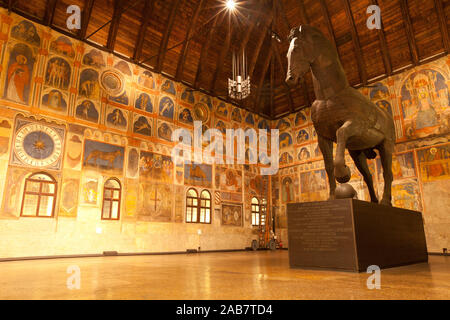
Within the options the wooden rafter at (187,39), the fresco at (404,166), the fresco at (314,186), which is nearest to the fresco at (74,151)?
the wooden rafter at (187,39)

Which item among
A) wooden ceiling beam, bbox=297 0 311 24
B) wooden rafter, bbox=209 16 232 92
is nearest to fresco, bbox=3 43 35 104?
wooden rafter, bbox=209 16 232 92

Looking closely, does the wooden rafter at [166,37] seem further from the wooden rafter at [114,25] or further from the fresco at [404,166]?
the fresco at [404,166]

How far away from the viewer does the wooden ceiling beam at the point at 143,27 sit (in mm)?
13795

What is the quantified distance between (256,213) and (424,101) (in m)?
10.6

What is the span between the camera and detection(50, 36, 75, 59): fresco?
12363mm

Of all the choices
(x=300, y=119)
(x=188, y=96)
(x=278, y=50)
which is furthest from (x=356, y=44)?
(x=188, y=96)

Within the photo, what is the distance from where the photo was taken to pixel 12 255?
32.3ft

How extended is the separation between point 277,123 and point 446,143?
32.0 ft

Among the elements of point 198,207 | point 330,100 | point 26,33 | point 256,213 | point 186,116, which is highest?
point 26,33

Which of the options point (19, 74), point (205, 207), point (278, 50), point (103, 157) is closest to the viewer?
point (19, 74)

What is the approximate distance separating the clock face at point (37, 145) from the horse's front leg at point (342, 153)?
10.4 meters

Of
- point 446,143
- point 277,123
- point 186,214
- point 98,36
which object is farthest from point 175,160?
point 446,143

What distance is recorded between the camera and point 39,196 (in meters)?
10.7

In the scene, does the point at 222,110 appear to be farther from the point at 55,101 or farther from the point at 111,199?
the point at 55,101
